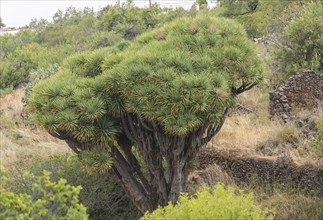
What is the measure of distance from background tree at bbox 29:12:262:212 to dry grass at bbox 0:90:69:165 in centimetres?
288

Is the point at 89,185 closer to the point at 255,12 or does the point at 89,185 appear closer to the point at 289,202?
the point at 289,202

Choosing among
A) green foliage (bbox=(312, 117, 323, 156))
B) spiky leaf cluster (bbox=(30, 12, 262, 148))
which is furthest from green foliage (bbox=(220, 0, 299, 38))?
spiky leaf cluster (bbox=(30, 12, 262, 148))

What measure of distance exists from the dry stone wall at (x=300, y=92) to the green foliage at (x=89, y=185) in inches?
140

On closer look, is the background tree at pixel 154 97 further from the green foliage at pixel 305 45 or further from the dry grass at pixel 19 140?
the green foliage at pixel 305 45

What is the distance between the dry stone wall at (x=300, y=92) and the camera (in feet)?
30.3

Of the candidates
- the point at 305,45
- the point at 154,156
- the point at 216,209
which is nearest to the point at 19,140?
the point at 154,156

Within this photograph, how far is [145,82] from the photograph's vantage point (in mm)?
5523

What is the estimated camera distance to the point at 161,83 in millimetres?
5426

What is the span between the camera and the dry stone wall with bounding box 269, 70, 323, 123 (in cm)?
924

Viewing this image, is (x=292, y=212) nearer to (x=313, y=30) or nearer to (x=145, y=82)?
(x=145, y=82)

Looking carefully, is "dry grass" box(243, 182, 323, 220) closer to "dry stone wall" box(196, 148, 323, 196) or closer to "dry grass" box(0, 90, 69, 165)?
"dry stone wall" box(196, 148, 323, 196)

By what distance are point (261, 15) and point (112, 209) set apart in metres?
14.0

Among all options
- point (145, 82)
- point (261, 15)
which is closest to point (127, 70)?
point (145, 82)

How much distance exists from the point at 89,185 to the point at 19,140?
440 centimetres
